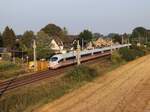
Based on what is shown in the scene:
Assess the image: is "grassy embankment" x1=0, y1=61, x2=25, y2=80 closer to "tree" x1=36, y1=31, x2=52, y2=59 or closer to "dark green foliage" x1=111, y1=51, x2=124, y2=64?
"dark green foliage" x1=111, y1=51, x2=124, y2=64

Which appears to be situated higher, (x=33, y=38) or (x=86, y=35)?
(x=86, y=35)

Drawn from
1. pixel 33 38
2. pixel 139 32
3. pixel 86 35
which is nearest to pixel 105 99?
pixel 33 38

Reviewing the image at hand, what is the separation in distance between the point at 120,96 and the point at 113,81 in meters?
9.79

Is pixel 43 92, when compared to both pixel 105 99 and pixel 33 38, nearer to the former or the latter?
pixel 105 99

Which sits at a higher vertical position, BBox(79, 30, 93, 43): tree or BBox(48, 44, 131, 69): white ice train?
BBox(79, 30, 93, 43): tree

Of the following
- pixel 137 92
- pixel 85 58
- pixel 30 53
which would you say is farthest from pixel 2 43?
pixel 137 92

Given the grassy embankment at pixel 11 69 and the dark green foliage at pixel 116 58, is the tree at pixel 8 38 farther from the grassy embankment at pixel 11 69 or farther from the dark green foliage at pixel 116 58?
the grassy embankment at pixel 11 69

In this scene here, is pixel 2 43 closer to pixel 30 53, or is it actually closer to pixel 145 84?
pixel 30 53

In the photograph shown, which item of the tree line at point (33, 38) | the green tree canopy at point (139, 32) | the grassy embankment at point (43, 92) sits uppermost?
the green tree canopy at point (139, 32)

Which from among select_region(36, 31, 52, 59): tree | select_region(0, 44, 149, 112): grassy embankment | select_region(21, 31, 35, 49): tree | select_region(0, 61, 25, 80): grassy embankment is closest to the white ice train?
select_region(0, 61, 25, 80): grassy embankment

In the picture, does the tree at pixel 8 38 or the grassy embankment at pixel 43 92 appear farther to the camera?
the tree at pixel 8 38

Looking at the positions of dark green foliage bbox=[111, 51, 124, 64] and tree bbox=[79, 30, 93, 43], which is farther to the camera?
tree bbox=[79, 30, 93, 43]

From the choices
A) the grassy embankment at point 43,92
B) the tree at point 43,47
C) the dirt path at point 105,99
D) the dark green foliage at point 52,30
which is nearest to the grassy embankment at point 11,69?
the grassy embankment at point 43,92

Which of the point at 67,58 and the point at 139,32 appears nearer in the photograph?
the point at 67,58
